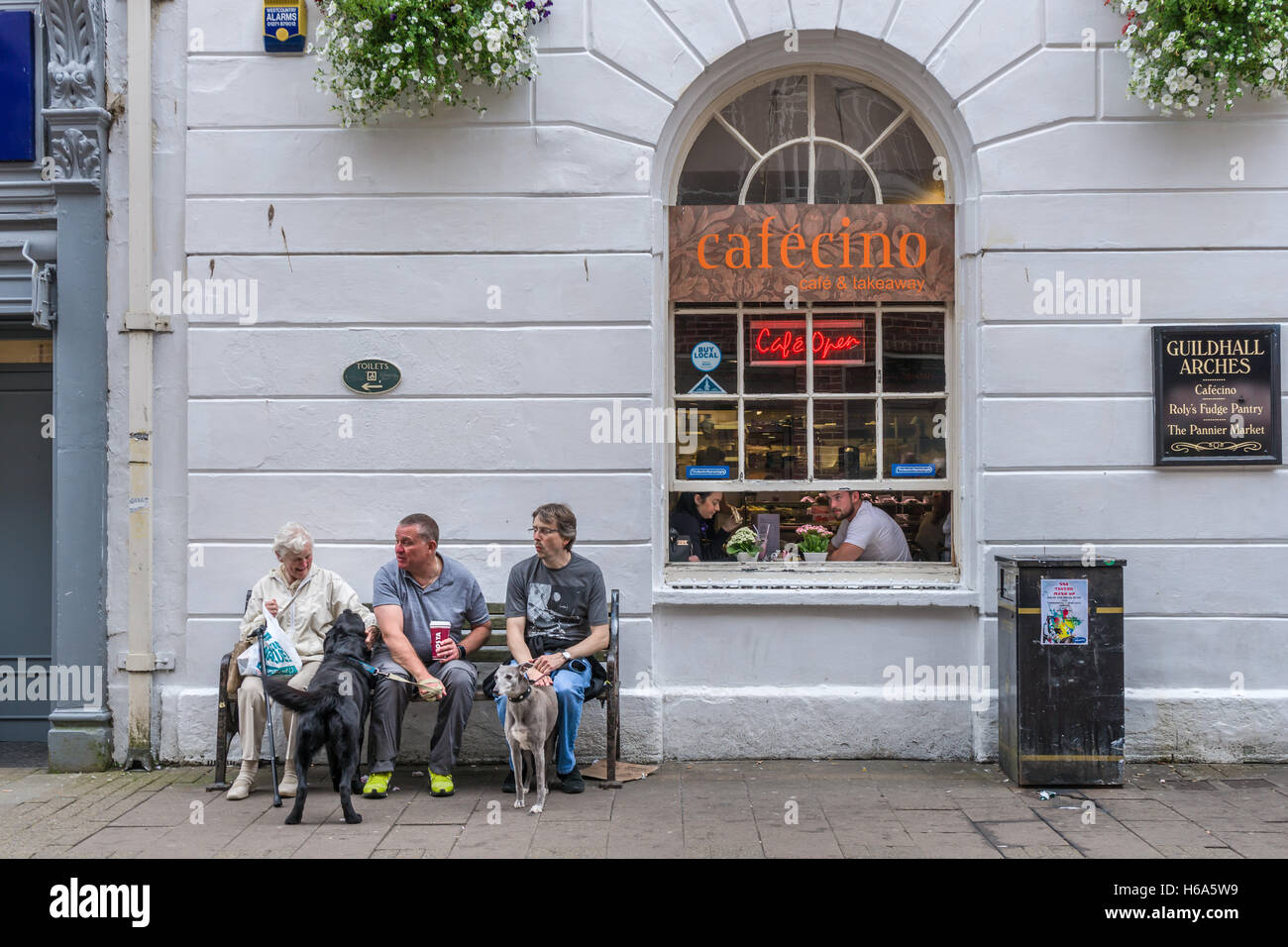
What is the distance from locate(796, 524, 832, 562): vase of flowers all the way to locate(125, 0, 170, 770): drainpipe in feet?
13.5

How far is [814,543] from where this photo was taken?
7387 mm

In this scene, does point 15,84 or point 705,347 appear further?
point 705,347

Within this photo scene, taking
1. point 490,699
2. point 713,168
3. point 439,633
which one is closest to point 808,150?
point 713,168

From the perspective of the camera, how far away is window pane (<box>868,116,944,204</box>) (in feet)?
24.3

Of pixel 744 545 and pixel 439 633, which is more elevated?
pixel 744 545

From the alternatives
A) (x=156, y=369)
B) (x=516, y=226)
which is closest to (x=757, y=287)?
(x=516, y=226)

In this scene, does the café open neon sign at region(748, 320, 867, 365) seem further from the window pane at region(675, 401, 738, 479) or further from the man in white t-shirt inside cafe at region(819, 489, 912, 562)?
the man in white t-shirt inside cafe at region(819, 489, 912, 562)

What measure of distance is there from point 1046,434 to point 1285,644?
75.4 inches

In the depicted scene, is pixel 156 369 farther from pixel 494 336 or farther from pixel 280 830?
pixel 280 830

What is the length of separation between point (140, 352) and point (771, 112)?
428cm

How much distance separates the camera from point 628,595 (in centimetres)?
701

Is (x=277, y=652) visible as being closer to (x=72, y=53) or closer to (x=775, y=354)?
(x=775, y=354)

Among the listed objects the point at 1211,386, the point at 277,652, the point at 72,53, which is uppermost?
the point at 72,53

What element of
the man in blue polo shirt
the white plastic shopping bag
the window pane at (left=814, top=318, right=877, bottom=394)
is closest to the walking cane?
the white plastic shopping bag
